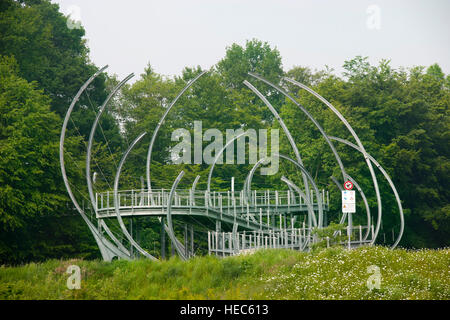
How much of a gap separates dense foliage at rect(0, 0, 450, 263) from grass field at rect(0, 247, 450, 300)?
15.1 metres

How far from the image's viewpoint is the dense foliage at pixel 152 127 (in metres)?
40.6

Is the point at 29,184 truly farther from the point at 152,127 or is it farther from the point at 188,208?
the point at 152,127

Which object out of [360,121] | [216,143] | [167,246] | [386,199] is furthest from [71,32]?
[386,199]

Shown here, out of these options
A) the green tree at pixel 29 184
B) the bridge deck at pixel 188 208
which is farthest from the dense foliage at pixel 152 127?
the bridge deck at pixel 188 208

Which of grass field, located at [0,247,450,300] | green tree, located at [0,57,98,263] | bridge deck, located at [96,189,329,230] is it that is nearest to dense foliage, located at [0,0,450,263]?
green tree, located at [0,57,98,263]

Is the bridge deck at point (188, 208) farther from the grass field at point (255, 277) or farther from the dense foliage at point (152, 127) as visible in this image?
the grass field at point (255, 277)

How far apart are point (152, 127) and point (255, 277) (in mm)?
34235

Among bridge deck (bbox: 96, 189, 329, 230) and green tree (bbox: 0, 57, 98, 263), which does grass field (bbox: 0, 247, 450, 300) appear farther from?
green tree (bbox: 0, 57, 98, 263)

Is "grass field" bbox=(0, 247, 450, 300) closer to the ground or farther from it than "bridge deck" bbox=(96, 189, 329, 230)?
closer to the ground

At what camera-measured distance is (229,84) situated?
235 feet

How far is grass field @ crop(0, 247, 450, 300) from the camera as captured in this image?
20625 millimetres

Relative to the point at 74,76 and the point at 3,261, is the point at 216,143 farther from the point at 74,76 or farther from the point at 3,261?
the point at 3,261

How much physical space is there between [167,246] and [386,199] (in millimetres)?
17298

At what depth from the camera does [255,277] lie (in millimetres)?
23656
